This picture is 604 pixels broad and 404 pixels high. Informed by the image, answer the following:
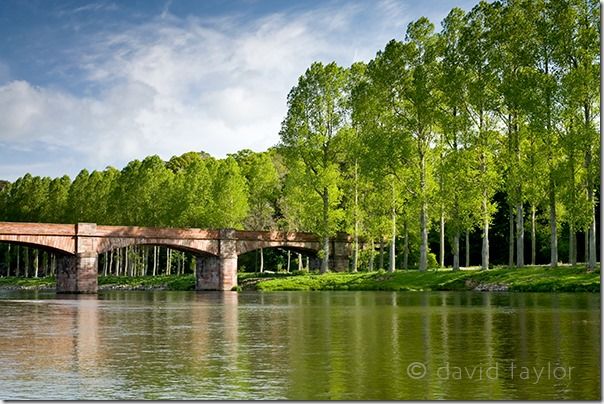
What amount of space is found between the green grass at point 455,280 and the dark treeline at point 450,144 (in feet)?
5.00

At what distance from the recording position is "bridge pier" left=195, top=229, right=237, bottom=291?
76.8 m

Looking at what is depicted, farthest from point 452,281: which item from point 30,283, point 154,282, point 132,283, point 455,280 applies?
point 30,283

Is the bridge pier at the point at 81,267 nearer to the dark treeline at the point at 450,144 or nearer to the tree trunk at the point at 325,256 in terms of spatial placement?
the dark treeline at the point at 450,144

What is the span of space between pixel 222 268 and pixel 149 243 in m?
7.50

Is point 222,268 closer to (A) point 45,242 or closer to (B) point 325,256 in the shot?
(B) point 325,256

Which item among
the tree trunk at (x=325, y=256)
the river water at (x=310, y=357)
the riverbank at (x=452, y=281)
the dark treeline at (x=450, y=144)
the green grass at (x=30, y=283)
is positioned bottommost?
the green grass at (x=30, y=283)

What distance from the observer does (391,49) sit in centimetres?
5969

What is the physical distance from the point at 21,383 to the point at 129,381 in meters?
1.76

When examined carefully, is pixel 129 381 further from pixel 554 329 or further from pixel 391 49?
pixel 391 49

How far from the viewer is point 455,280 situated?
174 ft

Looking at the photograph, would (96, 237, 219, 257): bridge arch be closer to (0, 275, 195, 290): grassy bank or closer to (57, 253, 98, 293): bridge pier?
(57, 253, 98, 293): bridge pier

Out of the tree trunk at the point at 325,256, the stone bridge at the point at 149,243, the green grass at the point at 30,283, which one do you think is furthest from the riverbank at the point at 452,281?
the green grass at the point at 30,283

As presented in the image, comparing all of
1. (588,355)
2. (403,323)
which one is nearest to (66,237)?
(403,323)

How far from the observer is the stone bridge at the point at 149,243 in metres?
67.2
